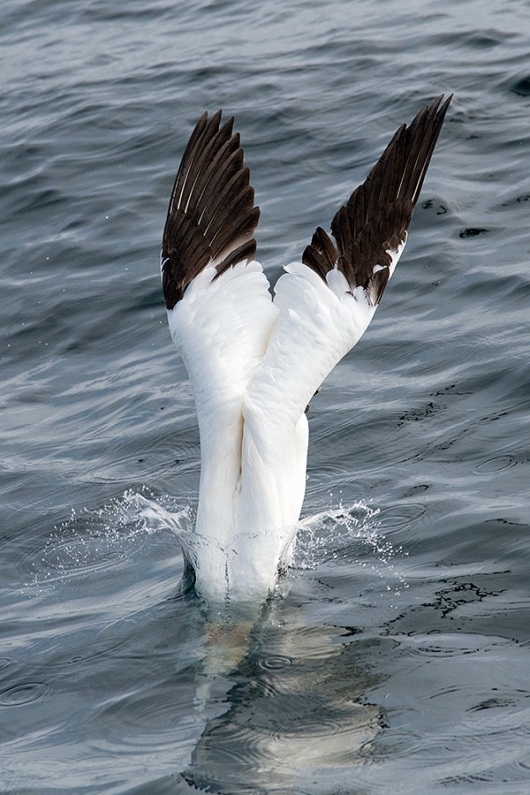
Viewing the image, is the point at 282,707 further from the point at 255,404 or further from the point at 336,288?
the point at 336,288

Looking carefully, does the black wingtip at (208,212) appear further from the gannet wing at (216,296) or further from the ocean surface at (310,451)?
the ocean surface at (310,451)

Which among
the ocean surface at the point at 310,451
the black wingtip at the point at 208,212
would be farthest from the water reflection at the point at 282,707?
the black wingtip at the point at 208,212

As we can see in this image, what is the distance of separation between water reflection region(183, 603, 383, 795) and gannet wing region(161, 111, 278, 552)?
673 mm

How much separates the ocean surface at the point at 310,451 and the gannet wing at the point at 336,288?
2.78 feet

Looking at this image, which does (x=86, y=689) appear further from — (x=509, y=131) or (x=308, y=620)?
(x=509, y=131)

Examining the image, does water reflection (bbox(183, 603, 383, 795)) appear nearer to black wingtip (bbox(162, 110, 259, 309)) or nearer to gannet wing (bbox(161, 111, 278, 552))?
gannet wing (bbox(161, 111, 278, 552))

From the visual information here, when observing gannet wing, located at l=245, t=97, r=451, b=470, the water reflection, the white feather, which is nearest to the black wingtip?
the white feather

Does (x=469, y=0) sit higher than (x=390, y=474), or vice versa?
(x=469, y=0)

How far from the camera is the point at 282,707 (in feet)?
15.1

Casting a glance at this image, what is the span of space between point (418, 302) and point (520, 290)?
2.23 feet

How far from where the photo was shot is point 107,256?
9406mm

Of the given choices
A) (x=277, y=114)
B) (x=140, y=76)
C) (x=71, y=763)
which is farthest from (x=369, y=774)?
(x=140, y=76)

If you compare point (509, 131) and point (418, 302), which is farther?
point (509, 131)

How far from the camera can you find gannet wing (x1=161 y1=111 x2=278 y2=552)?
18.3 feet
